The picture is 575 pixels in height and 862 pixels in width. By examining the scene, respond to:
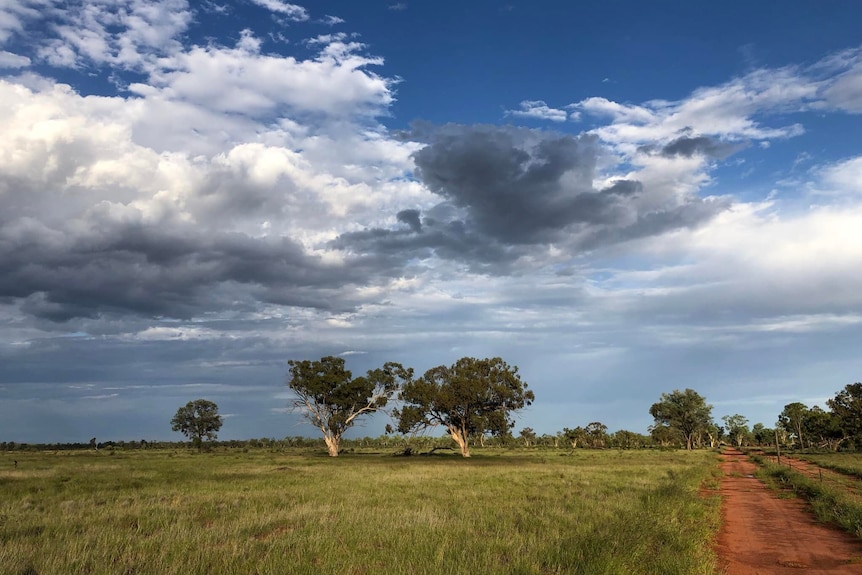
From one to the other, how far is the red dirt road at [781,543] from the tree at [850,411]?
307 ft

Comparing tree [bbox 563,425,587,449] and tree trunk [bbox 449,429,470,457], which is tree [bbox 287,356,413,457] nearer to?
tree trunk [bbox 449,429,470,457]

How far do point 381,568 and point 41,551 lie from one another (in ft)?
23.4

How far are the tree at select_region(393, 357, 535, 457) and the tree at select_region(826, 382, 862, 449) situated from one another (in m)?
68.4

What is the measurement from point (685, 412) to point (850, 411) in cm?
3411

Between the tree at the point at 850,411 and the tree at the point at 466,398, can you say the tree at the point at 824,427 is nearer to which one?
the tree at the point at 850,411

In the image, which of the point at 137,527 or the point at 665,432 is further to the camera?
the point at 665,432

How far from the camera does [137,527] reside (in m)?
14.8

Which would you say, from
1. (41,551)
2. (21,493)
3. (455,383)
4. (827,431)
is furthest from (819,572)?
(827,431)

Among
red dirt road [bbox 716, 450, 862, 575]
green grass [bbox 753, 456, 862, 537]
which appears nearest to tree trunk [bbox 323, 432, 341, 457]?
green grass [bbox 753, 456, 862, 537]

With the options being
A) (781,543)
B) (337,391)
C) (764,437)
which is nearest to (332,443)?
(337,391)

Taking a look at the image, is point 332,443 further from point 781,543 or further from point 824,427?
point 824,427

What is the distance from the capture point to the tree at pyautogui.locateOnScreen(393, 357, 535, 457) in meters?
62.7

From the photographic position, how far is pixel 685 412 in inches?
4943

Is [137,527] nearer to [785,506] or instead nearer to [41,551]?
[41,551]
